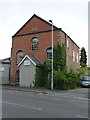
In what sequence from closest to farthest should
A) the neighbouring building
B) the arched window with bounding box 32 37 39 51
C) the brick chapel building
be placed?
the brick chapel building, the arched window with bounding box 32 37 39 51, the neighbouring building

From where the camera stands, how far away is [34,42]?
30062 mm

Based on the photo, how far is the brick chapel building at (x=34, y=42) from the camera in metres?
28.1

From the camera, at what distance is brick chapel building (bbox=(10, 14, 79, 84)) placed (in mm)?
28094

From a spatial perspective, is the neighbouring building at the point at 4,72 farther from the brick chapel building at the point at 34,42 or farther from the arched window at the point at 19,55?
the arched window at the point at 19,55

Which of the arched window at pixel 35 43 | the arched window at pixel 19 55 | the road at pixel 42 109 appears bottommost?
the road at pixel 42 109

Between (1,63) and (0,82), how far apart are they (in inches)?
132

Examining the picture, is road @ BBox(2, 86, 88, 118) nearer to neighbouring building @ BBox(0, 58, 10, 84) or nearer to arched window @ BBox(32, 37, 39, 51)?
arched window @ BBox(32, 37, 39, 51)

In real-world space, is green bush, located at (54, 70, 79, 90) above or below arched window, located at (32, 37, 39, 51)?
→ below

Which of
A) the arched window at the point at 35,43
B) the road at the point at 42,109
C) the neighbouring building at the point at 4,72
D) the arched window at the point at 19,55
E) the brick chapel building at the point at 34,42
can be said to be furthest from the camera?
the neighbouring building at the point at 4,72

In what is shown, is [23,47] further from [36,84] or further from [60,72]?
[60,72]

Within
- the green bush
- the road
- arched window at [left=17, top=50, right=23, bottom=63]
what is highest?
arched window at [left=17, top=50, right=23, bottom=63]

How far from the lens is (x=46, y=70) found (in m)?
26.4

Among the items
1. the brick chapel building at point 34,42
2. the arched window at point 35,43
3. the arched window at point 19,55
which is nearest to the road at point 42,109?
the brick chapel building at point 34,42

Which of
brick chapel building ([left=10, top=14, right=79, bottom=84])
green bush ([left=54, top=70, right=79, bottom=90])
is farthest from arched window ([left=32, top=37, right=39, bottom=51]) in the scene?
green bush ([left=54, top=70, right=79, bottom=90])
